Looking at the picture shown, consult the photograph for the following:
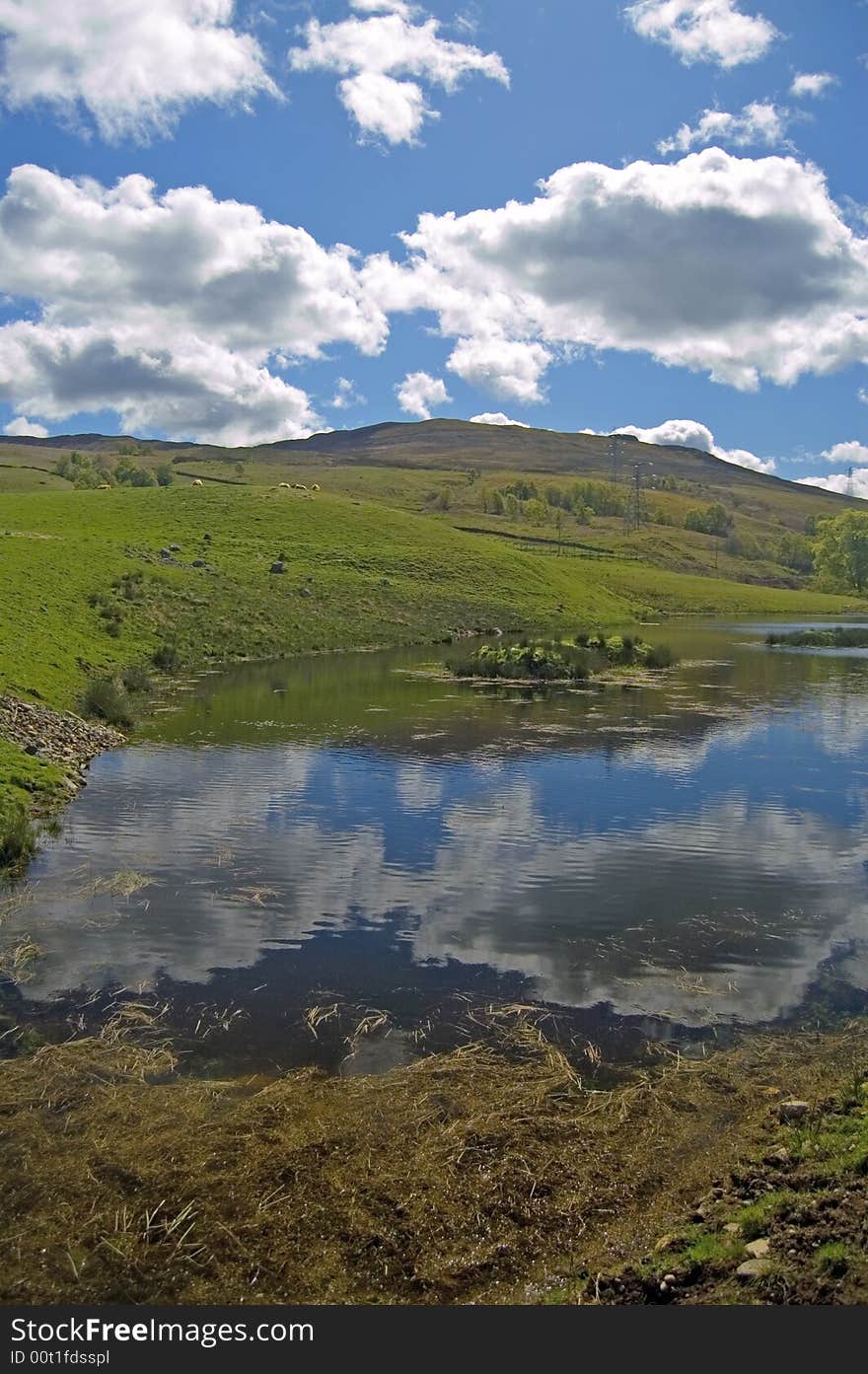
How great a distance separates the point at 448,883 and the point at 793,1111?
9787 mm

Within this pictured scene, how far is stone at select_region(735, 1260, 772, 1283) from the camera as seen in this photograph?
7449 mm

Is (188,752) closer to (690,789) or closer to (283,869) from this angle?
(283,869)

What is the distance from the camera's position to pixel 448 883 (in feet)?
64.1

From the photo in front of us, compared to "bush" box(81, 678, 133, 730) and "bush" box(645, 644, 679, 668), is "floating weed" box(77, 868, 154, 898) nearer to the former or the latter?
"bush" box(81, 678, 133, 730)

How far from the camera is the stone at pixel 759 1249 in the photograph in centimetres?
775

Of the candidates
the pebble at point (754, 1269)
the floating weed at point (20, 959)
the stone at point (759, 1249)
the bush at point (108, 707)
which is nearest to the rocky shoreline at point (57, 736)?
the bush at point (108, 707)

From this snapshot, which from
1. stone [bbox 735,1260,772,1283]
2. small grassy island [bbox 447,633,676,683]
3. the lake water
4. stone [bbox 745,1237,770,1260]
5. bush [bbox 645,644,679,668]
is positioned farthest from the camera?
bush [bbox 645,644,679,668]

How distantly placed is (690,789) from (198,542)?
71.9m

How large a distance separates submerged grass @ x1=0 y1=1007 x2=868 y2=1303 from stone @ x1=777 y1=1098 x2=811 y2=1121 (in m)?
0.20

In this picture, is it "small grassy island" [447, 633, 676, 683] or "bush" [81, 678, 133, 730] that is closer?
"bush" [81, 678, 133, 730]

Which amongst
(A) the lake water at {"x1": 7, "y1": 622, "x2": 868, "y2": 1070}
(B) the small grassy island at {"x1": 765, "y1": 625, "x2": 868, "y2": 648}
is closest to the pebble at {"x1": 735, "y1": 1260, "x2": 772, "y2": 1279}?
(A) the lake water at {"x1": 7, "y1": 622, "x2": 868, "y2": 1070}

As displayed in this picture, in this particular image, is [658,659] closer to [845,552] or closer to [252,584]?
[252,584]

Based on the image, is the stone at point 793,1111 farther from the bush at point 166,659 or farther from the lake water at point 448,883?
the bush at point 166,659

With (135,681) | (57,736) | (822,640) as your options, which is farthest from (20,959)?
(822,640)
